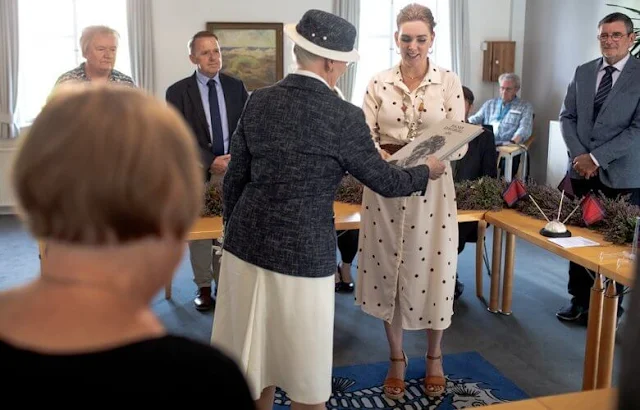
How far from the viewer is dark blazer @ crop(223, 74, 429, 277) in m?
2.06

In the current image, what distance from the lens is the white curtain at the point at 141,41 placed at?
7418 mm

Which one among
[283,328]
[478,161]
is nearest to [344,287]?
[478,161]

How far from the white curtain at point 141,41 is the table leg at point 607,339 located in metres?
5.82

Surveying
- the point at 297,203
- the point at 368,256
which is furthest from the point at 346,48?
the point at 368,256

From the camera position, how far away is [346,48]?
2.15m

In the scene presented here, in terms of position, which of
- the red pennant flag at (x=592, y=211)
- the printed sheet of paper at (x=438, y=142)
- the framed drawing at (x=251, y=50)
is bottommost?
the red pennant flag at (x=592, y=211)

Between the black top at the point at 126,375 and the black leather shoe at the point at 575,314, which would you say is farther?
the black leather shoe at the point at 575,314

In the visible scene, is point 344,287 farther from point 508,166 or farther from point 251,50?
point 251,50

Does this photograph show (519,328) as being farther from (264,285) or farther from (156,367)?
(156,367)

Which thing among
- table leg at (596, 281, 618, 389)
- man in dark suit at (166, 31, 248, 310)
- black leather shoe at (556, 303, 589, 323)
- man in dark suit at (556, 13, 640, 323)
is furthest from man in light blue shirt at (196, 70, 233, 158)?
table leg at (596, 281, 618, 389)

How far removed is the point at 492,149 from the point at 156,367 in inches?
165

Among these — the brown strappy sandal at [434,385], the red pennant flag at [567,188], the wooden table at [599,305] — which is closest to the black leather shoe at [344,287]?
the brown strappy sandal at [434,385]

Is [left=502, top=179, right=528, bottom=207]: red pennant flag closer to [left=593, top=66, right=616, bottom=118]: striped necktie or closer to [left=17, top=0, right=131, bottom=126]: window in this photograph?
[left=593, top=66, right=616, bottom=118]: striped necktie

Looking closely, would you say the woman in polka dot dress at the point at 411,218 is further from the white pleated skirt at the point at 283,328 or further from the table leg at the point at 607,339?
the white pleated skirt at the point at 283,328
